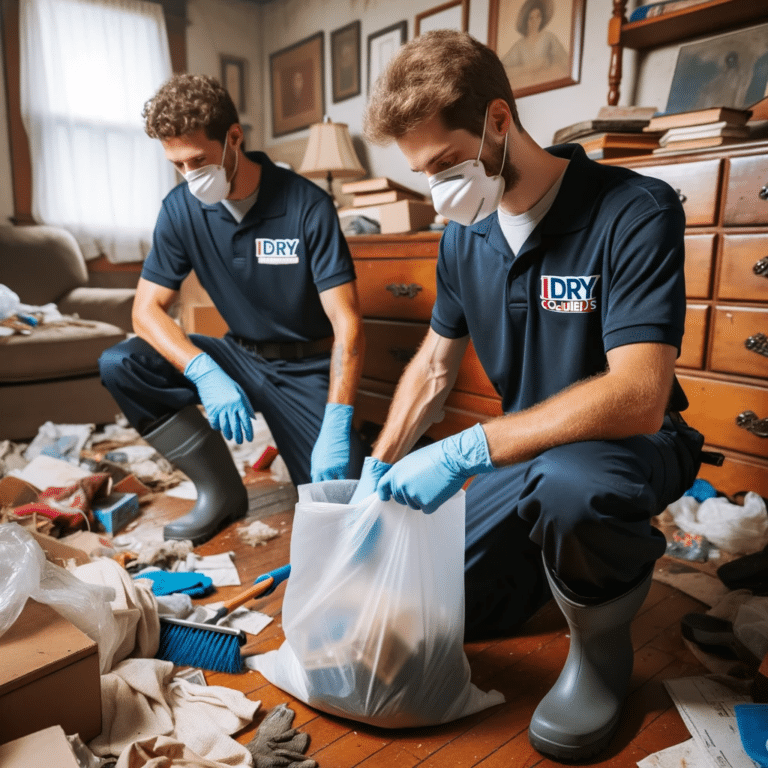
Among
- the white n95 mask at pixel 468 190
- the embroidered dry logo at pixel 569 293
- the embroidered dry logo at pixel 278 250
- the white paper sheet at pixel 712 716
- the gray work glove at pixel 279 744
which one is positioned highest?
the white n95 mask at pixel 468 190

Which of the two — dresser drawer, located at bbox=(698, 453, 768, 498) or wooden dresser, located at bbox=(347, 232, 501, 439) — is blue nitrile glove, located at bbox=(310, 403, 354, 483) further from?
dresser drawer, located at bbox=(698, 453, 768, 498)

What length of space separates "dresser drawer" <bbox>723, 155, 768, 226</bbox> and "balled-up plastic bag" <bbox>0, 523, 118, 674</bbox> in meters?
1.59

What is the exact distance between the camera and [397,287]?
2.21m

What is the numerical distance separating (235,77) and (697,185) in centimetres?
324

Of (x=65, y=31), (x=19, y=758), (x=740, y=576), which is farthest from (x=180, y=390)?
(x=65, y=31)

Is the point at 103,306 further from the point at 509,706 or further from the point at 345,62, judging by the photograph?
the point at 509,706

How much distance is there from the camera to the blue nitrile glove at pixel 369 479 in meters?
1.09

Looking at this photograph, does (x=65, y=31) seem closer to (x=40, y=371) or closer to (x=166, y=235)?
(x=40, y=371)

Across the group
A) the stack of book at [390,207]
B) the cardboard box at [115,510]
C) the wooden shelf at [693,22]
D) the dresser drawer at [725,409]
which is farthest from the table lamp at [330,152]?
the dresser drawer at [725,409]

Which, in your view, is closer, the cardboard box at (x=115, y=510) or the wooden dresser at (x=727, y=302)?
the wooden dresser at (x=727, y=302)

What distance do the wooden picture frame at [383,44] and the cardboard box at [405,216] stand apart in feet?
3.81

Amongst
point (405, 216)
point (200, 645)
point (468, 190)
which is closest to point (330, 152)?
point (405, 216)

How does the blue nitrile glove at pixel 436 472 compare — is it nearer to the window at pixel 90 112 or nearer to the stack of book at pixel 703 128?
the stack of book at pixel 703 128

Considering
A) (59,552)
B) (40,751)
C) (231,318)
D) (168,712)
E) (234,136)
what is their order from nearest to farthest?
1. (40,751)
2. (168,712)
3. (59,552)
4. (234,136)
5. (231,318)
